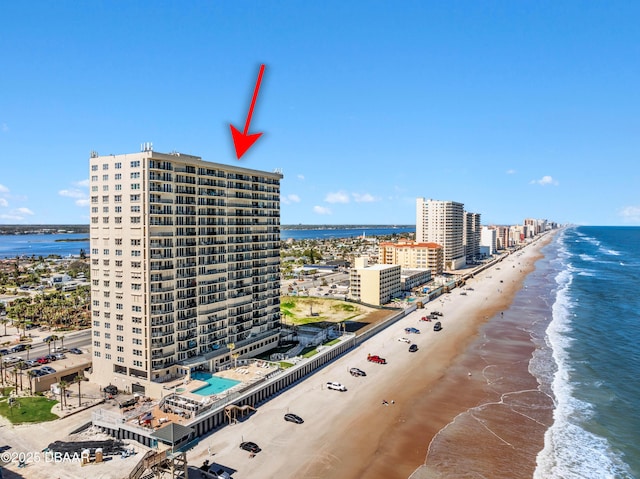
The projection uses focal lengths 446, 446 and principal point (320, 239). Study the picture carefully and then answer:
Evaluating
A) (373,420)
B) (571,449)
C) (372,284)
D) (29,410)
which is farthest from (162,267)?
(372,284)

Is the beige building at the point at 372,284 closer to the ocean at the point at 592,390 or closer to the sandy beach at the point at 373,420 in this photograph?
the sandy beach at the point at 373,420

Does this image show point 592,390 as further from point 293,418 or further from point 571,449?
point 293,418

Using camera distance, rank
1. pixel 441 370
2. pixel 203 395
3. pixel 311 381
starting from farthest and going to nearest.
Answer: pixel 441 370 < pixel 311 381 < pixel 203 395

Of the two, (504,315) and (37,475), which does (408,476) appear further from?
(504,315)

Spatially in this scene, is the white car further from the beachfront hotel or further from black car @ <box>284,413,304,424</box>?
the beachfront hotel

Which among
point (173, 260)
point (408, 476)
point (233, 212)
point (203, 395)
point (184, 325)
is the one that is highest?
point (233, 212)

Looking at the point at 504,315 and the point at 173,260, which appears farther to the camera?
the point at 504,315

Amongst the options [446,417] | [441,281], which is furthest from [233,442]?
[441,281]

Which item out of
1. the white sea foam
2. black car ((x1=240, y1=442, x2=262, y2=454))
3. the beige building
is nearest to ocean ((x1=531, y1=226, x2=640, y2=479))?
the white sea foam
